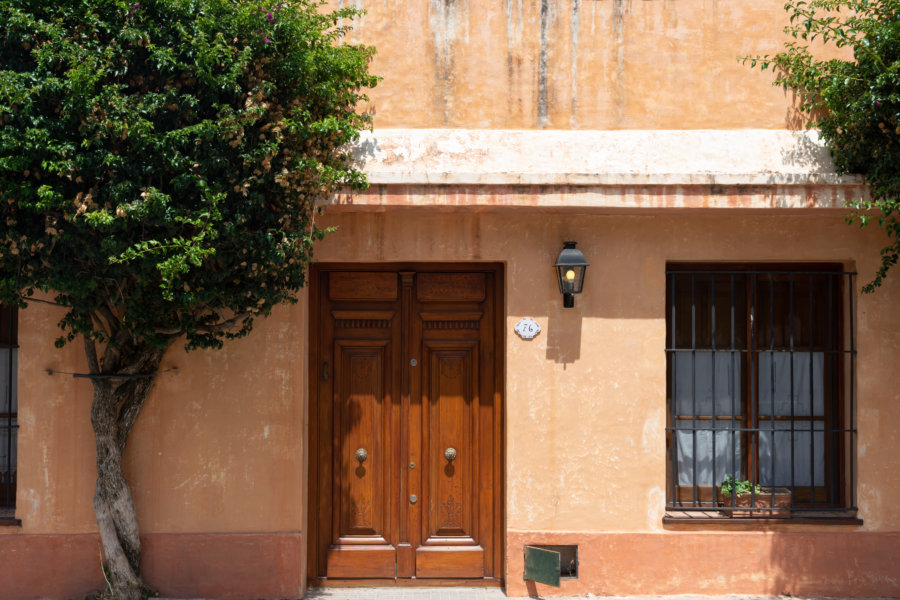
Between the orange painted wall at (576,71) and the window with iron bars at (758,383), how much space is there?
126 cm

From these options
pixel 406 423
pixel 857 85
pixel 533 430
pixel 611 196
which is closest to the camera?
pixel 857 85

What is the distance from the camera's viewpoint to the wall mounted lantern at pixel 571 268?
5566 millimetres

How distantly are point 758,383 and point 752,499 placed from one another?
91cm

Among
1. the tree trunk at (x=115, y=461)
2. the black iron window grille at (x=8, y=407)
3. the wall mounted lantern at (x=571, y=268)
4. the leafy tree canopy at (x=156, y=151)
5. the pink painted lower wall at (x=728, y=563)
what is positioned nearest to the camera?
the leafy tree canopy at (x=156, y=151)

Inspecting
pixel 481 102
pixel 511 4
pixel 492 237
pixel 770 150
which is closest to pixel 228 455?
pixel 492 237

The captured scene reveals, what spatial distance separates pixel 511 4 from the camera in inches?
226

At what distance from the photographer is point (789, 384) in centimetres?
599

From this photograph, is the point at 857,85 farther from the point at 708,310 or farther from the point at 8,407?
the point at 8,407

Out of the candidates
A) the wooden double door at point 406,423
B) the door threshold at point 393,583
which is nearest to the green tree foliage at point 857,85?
the wooden double door at point 406,423

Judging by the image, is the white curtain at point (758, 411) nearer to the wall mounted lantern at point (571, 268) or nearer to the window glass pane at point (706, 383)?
the window glass pane at point (706, 383)

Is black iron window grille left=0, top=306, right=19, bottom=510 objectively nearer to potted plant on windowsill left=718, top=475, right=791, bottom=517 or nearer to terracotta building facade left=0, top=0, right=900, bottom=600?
terracotta building facade left=0, top=0, right=900, bottom=600

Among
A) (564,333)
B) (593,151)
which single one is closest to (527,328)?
(564,333)

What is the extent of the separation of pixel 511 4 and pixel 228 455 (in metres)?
4.04

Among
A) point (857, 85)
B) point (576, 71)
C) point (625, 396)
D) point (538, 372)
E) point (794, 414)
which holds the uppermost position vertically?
point (576, 71)
